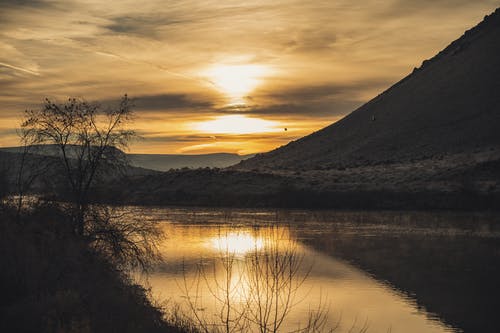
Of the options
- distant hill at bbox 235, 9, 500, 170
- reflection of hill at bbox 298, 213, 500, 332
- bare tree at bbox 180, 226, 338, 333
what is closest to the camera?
bare tree at bbox 180, 226, 338, 333

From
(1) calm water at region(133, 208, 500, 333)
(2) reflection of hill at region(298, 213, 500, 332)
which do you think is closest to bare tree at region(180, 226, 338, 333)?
(1) calm water at region(133, 208, 500, 333)

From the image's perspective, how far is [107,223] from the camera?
2522 centimetres

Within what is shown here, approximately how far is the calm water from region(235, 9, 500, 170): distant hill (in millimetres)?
63201

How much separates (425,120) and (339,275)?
108 meters

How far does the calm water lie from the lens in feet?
68.6

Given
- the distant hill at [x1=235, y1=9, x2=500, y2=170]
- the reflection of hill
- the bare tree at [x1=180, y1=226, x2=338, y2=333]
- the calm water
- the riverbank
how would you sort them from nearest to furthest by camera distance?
1. the riverbank
2. the bare tree at [x1=180, y1=226, x2=338, y2=333]
3. the calm water
4. the reflection of hill
5. the distant hill at [x1=235, y1=9, x2=500, y2=170]

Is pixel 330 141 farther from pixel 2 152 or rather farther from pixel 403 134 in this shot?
pixel 2 152

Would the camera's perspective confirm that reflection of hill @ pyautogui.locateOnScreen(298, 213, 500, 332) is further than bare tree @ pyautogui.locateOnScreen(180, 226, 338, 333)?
Yes

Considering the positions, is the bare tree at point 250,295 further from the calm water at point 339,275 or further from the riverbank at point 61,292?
the riverbank at point 61,292

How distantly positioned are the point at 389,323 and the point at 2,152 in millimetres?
19006

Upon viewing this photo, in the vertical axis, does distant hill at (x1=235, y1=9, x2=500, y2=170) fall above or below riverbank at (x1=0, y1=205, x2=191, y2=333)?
above

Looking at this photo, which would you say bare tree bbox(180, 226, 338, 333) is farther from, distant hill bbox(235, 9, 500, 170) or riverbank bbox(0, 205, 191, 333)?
distant hill bbox(235, 9, 500, 170)

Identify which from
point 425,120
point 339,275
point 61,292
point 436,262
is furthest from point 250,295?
point 425,120

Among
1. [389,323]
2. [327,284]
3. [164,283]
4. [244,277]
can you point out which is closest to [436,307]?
[389,323]
